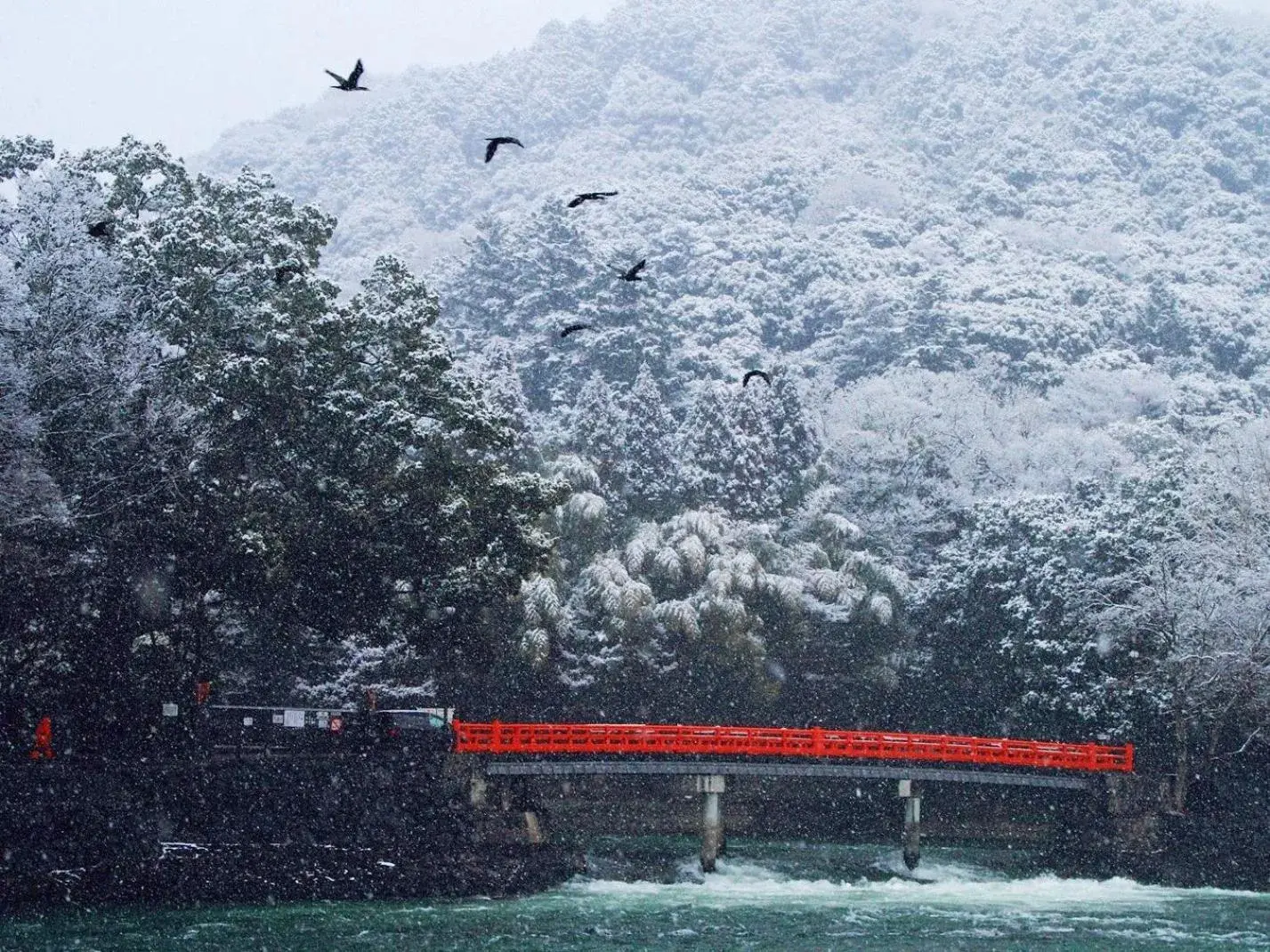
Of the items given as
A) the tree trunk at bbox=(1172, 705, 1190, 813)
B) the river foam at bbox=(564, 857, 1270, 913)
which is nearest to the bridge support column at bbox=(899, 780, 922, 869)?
the river foam at bbox=(564, 857, 1270, 913)

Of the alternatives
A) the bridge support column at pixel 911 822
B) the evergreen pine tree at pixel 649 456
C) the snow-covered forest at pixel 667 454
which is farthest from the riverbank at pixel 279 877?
the evergreen pine tree at pixel 649 456

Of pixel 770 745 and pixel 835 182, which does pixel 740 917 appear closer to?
pixel 770 745

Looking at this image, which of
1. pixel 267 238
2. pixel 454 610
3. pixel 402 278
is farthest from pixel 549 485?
pixel 267 238

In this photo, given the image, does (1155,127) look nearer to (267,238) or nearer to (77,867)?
(267,238)

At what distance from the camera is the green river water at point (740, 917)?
25.3 m

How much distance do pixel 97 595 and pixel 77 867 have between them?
8.23 meters

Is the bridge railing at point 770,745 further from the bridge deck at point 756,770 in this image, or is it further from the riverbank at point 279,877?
the riverbank at point 279,877

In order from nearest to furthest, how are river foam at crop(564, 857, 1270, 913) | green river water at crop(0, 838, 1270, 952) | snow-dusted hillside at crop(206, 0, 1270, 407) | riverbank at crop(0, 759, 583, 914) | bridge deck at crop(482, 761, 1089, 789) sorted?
1. green river water at crop(0, 838, 1270, 952)
2. riverbank at crop(0, 759, 583, 914)
3. river foam at crop(564, 857, 1270, 913)
4. bridge deck at crop(482, 761, 1089, 789)
5. snow-dusted hillside at crop(206, 0, 1270, 407)

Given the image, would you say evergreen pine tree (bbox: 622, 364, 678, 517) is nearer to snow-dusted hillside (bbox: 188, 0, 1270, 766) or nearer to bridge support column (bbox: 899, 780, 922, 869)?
snow-dusted hillside (bbox: 188, 0, 1270, 766)

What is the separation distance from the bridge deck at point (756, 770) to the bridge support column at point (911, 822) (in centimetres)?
51

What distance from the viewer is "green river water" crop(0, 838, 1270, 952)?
83.1 feet

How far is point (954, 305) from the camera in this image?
255 feet

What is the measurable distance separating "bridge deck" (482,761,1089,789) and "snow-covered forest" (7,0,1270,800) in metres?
4.33

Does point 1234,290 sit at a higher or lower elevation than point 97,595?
higher
